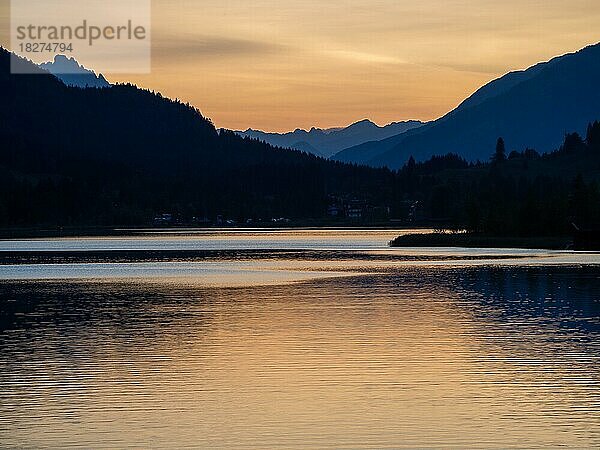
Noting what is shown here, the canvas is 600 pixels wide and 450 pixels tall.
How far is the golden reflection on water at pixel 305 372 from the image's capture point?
2827 centimetres

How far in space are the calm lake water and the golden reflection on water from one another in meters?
0.10

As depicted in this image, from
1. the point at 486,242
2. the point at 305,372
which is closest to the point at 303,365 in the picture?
the point at 305,372

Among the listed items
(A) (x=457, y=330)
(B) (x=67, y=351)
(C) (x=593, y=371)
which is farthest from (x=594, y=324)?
(B) (x=67, y=351)

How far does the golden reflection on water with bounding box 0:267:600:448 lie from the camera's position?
92.7 feet

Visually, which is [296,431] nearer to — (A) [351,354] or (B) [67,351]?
(A) [351,354]

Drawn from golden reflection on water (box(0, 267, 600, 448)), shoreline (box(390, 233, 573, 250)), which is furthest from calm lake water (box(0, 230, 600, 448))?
shoreline (box(390, 233, 573, 250))

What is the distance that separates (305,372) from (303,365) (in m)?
1.66

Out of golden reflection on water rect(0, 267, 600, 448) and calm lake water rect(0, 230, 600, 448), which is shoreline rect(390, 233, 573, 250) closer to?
calm lake water rect(0, 230, 600, 448)

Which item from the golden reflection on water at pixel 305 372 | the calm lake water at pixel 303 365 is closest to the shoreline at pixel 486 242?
the calm lake water at pixel 303 365

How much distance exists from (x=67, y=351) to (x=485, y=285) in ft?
145

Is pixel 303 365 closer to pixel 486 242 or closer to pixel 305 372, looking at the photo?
pixel 305 372

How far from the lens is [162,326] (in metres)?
54.2

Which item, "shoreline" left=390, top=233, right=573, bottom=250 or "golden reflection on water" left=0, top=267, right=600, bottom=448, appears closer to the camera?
"golden reflection on water" left=0, top=267, right=600, bottom=448

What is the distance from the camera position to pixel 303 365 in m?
40.0
